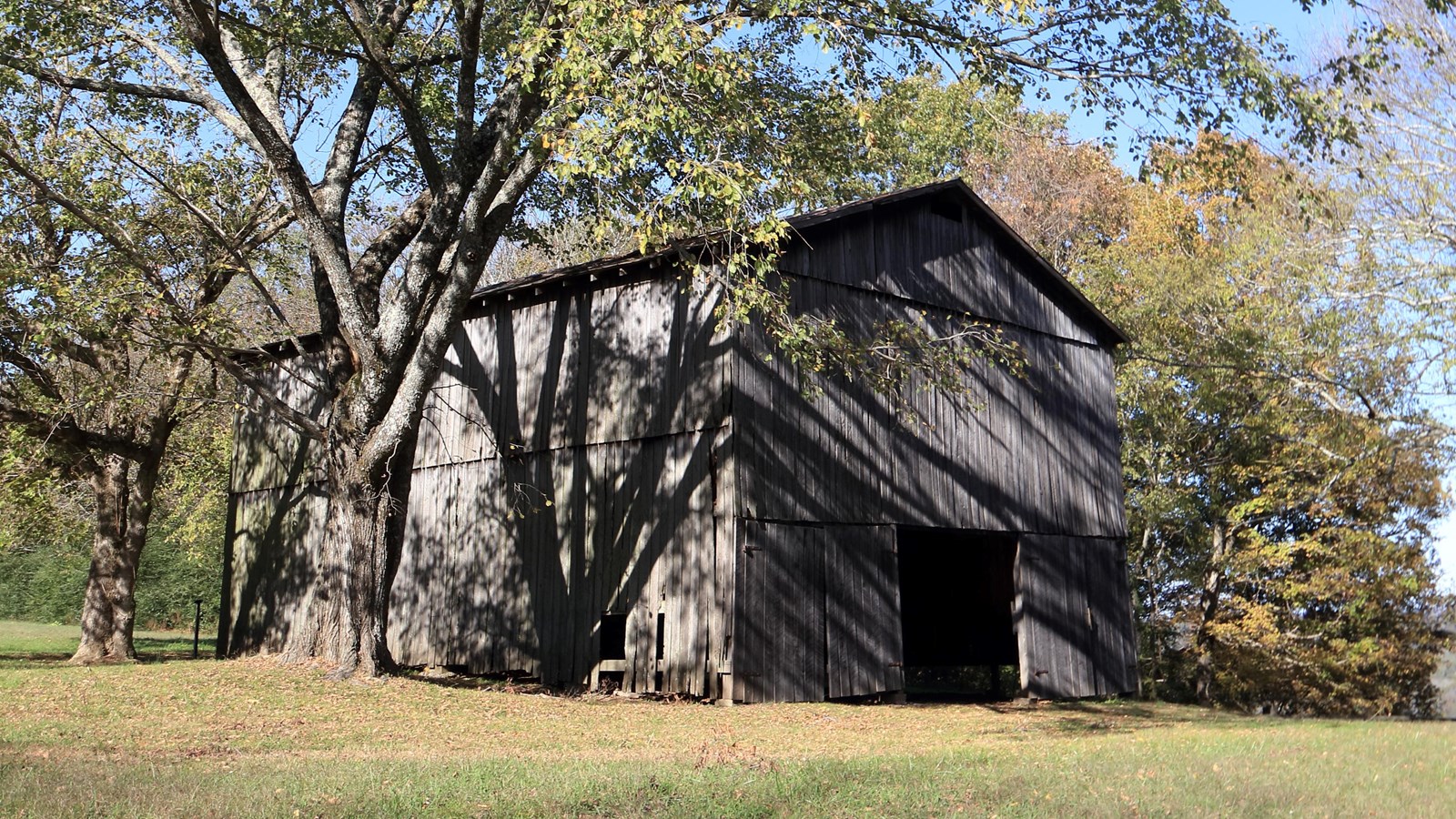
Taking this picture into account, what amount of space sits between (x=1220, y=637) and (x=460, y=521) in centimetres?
1647

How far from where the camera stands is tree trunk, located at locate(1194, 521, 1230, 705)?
26.4m

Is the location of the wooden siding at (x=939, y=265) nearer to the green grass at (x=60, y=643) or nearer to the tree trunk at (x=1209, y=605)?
the tree trunk at (x=1209, y=605)

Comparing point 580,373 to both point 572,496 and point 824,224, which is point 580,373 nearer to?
point 572,496

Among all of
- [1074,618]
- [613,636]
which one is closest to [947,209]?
[1074,618]

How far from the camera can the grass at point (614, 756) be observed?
8.02 meters

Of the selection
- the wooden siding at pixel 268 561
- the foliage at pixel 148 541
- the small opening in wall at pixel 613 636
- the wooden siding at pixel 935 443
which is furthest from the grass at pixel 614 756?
the foliage at pixel 148 541

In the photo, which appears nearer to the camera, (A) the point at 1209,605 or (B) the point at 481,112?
(B) the point at 481,112

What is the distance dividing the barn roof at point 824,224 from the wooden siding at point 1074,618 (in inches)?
168

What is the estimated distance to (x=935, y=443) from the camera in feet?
60.7

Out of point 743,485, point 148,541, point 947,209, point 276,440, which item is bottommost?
point 743,485

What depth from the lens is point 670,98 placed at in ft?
39.4

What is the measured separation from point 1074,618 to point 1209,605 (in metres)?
8.41

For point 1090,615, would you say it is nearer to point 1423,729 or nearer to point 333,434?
point 1423,729

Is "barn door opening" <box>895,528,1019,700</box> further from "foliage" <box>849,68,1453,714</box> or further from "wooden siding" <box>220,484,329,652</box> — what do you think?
"wooden siding" <box>220,484,329,652</box>
